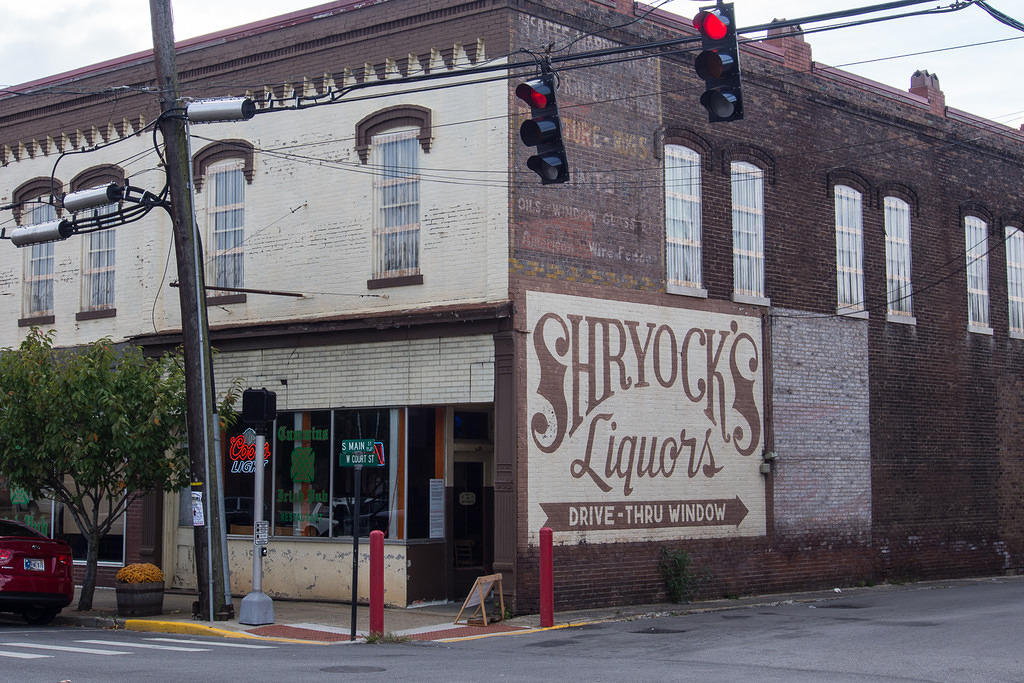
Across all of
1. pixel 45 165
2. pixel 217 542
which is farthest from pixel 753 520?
pixel 45 165

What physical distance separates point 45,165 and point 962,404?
60.6 ft

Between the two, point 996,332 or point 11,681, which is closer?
point 11,681

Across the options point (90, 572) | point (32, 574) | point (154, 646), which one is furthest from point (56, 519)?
point (154, 646)

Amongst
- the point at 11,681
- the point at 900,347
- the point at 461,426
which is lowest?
the point at 11,681

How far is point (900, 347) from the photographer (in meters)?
24.1

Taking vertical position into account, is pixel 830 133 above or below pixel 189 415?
above

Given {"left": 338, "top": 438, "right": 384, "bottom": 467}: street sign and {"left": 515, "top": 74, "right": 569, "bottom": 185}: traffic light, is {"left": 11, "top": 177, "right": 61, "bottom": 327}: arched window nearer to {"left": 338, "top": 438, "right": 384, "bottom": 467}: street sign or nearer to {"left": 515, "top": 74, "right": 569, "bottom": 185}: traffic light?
{"left": 338, "top": 438, "right": 384, "bottom": 467}: street sign

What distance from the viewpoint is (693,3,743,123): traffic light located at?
11.5 meters

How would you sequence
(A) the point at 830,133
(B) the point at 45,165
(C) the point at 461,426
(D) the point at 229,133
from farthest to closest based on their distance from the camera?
(B) the point at 45,165 → (A) the point at 830,133 → (D) the point at 229,133 → (C) the point at 461,426

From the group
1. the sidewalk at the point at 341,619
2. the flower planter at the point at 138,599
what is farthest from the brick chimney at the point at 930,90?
the flower planter at the point at 138,599

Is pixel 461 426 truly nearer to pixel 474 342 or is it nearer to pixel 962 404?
pixel 474 342

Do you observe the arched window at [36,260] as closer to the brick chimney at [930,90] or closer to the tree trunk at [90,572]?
the tree trunk at [90,572]

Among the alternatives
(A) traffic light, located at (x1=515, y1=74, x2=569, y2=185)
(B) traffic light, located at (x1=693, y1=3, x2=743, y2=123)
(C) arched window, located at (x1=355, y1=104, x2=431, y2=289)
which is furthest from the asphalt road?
(C) arched window, located at (x1=355, y1=104, x2=431, y2=289)

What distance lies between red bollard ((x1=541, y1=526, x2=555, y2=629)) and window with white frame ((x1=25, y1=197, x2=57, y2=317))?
12892 millimetres
